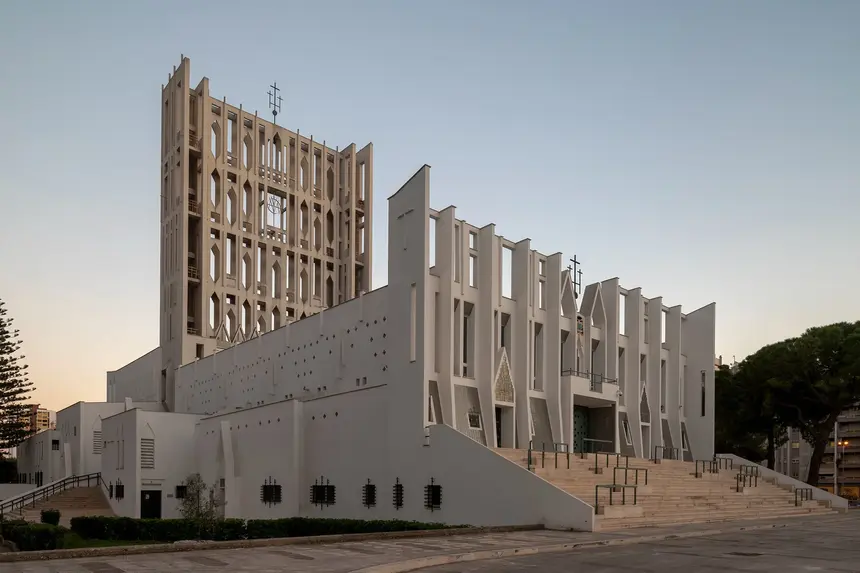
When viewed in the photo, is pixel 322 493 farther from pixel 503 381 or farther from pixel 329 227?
pixel 329 227

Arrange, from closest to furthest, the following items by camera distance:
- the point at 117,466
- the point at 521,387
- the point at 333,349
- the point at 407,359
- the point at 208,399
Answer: the point at 407,359, the point at 521,387, the point at 333,349, the point at 117,466, the point at 208,399

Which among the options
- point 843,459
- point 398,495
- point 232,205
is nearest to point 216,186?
point 232,205

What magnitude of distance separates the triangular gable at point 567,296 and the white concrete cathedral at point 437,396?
3.1 inches

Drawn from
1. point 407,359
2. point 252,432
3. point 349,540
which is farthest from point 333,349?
point 349,540

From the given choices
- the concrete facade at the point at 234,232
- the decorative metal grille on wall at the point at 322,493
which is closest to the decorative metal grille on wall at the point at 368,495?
the decorative metal grille on wall at the point at 322,493

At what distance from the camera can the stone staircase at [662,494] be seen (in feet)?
78.7

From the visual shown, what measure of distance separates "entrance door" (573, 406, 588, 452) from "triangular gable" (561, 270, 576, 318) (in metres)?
4.84

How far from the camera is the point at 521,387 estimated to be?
109ft

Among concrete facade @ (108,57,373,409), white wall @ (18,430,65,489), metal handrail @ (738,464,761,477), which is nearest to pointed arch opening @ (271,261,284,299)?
concrete facade @ (108,57,373,409)

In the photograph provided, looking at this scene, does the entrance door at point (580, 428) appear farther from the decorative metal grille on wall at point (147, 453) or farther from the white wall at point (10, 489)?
the white wall at point (10, 489)

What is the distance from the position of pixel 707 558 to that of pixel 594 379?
22.6 metres

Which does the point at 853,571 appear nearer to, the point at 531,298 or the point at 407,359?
the point at 407,359

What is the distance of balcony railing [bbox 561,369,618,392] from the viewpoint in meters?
36.1

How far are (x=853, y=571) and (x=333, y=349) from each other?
86.3 ft
